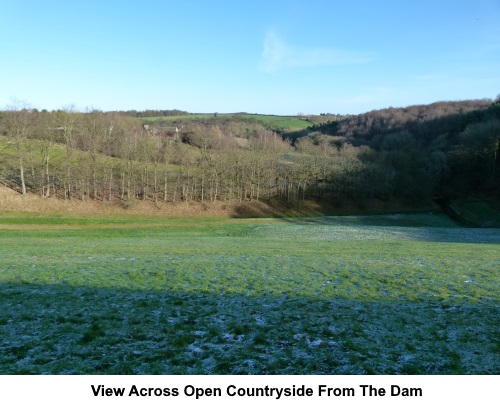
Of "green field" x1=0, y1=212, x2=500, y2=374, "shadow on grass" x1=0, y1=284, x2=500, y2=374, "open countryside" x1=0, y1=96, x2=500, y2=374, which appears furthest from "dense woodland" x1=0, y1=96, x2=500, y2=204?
"shadow on grass" x1=0, y1=284, x2=500, y2=374

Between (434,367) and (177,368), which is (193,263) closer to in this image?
(177,368)

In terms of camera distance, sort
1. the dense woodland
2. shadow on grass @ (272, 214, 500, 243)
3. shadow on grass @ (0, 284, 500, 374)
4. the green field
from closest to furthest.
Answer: shadow on grass @ (0, 284, 500, 374) → the green field → shadow on grass @ (272, 214, 500, 243) → the dense woodland

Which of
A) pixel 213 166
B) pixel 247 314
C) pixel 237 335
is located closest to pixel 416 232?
pixel 247 314

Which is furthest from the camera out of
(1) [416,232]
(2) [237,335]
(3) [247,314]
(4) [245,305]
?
(1) [416,232]

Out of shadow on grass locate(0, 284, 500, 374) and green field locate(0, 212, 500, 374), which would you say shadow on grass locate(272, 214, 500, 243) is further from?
shadow on grass locate(0, 284, 500, 374)

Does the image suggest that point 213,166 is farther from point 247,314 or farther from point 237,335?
point 237,335
